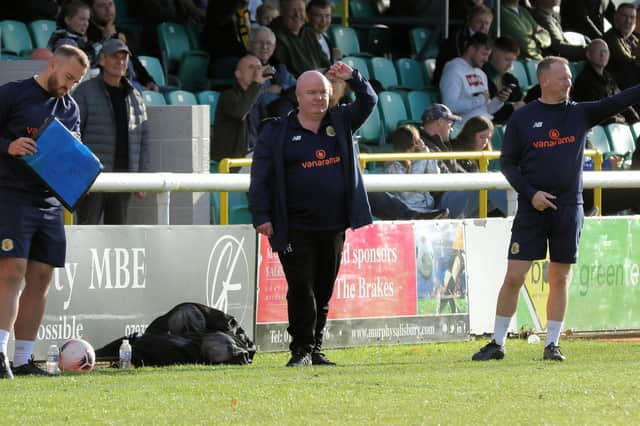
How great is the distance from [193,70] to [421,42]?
4.08m

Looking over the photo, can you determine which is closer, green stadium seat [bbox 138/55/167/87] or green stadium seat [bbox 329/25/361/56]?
green stadium seat [bbox 138/55/167/87]

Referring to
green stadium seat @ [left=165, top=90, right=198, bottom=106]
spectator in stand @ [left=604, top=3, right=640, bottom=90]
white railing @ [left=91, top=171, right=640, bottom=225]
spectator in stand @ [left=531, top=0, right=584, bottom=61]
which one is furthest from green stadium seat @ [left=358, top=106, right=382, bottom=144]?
spectator in stand @ [left=604, top=3, right=640, bottom=90]

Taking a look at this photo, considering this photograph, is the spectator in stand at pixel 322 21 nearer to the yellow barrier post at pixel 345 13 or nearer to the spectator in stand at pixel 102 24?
the yellow barrier post at pixel 345 13

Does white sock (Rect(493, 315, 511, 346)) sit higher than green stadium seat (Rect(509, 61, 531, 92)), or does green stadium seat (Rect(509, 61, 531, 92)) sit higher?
green stadium seat (Rect(509, 61, 531, 92))

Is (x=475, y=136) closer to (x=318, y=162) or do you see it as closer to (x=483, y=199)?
(x=483, y=199)

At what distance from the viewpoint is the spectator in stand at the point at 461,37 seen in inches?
704

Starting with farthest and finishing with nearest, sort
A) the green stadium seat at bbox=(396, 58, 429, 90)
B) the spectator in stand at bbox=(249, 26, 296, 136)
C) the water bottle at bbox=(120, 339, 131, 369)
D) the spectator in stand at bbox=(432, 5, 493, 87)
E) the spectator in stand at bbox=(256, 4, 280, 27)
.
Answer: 1. the green stadium seat at bbox=(396, 58, 429, 90)
2. the spectator in stand at bbox=(432, 5, 493, 87)
3. the spectator in stand at bbox=(256, 4, 280, 27)
4. the spectator in stand at bbox=(249, 26, 296, 136)
5. the water bottle at bbox=(120, 339, 131, 369)

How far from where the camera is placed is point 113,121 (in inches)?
472

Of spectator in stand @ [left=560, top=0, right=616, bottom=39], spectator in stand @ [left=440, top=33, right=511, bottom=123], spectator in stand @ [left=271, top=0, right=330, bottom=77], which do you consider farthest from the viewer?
spectator in stand @ [left=560, top=0, right=616, bottom=39]

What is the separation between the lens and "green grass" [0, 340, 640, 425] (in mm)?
7309

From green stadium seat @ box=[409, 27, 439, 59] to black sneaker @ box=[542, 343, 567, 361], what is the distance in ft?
30.7

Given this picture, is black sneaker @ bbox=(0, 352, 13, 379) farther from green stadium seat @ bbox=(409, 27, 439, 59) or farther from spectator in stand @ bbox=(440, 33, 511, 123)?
green stadium seat @ bbox=(409, 27, 439, 59)

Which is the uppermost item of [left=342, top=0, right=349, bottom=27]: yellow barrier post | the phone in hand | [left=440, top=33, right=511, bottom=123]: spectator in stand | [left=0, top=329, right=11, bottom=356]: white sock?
[left=342, top=0, right=349, bottom=27]: yellow barrier post

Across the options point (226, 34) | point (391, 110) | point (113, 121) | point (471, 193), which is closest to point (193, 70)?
point (226, 34)
